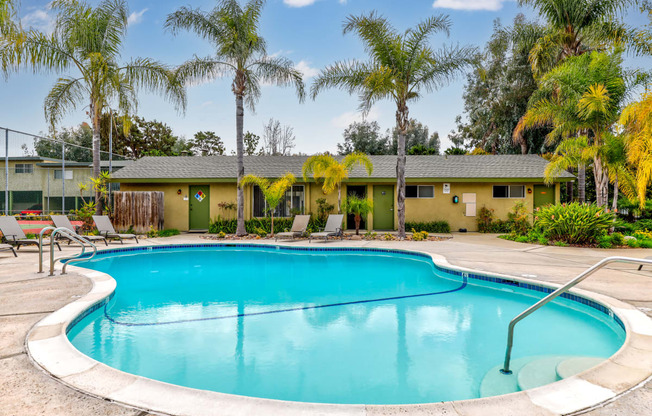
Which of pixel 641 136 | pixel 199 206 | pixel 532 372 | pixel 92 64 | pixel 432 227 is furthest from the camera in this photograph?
pixel 199 206

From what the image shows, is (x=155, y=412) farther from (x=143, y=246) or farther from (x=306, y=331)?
(x=143, y=246)

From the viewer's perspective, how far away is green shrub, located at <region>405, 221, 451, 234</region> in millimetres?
16094

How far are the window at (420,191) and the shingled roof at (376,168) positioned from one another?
0.69 meters

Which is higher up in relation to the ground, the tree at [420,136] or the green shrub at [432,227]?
the tree at [420,136]

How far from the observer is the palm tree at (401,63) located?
1282 cm

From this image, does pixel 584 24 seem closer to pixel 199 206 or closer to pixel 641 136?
pixel 641 136

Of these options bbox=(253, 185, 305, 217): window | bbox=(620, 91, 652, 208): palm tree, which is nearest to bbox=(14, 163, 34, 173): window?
bbox=(253, 185, 305, 217): window

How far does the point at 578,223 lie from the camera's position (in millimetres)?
10820

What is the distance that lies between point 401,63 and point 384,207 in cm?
631

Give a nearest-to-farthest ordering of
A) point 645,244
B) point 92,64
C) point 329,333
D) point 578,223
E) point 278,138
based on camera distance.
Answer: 1. point 329,333
2. point 645,244
3. point 578,223
4. point 92,64
5. point 278,138

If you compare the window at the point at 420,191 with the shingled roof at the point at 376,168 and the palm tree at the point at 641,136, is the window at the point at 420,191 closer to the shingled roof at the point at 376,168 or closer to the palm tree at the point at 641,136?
the shingled roof at the point at 376,168

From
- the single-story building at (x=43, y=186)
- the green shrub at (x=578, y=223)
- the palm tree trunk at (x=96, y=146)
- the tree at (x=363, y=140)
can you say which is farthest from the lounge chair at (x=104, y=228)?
the tree at (x=363, y=140)

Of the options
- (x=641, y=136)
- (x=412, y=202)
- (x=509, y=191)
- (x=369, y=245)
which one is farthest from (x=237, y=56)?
(x=509, y=191)

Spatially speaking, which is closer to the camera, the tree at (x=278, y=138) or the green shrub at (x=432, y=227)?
the green shrub at (x=432, y=227)
